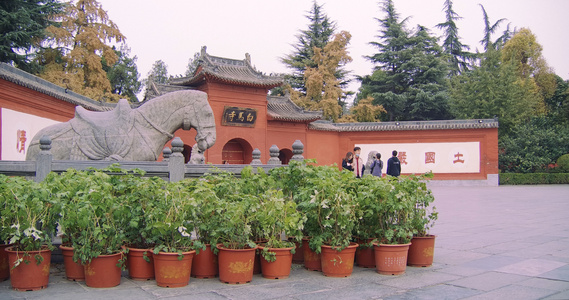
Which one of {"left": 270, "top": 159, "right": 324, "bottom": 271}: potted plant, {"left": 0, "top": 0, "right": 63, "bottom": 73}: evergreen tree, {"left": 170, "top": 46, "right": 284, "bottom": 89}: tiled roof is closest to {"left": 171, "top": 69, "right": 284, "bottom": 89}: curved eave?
{"left": 170, "top": 46, "right": 284, "bottom": 89}: tiled roof

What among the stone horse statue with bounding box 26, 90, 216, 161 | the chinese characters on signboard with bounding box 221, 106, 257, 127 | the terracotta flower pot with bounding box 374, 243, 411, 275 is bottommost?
the terracotta flower pot with bounding box 374, 243, 411, 275

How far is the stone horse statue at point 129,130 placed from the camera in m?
5.47

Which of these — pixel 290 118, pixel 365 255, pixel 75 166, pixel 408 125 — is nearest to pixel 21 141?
pixel 75 166

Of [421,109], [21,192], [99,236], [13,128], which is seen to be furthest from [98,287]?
[421,109]

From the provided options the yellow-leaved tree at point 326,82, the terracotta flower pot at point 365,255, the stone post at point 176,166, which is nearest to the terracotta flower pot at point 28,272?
the stone post at point 176,166

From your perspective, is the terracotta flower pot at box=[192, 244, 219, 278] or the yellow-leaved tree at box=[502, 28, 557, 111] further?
the yellow-leaved tree at box=[502, 28, 557, 111]

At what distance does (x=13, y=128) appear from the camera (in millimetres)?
11953

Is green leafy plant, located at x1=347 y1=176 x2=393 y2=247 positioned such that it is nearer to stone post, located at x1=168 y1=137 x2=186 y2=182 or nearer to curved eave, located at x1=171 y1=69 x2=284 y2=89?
stone post, located at x1=168 y1=137 x2=186 y2=182

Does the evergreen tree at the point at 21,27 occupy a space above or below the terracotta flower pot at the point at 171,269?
above

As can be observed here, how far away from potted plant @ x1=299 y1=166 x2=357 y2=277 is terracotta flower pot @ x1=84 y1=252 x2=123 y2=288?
1.61 m

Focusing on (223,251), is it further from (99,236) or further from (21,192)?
(21,192)

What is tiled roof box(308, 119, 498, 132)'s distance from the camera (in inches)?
793

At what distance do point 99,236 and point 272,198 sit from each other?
136cm

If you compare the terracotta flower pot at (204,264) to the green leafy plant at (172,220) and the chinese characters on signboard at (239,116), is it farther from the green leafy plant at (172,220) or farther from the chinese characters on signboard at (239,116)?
the chinese characters on signboard at (239,116)
